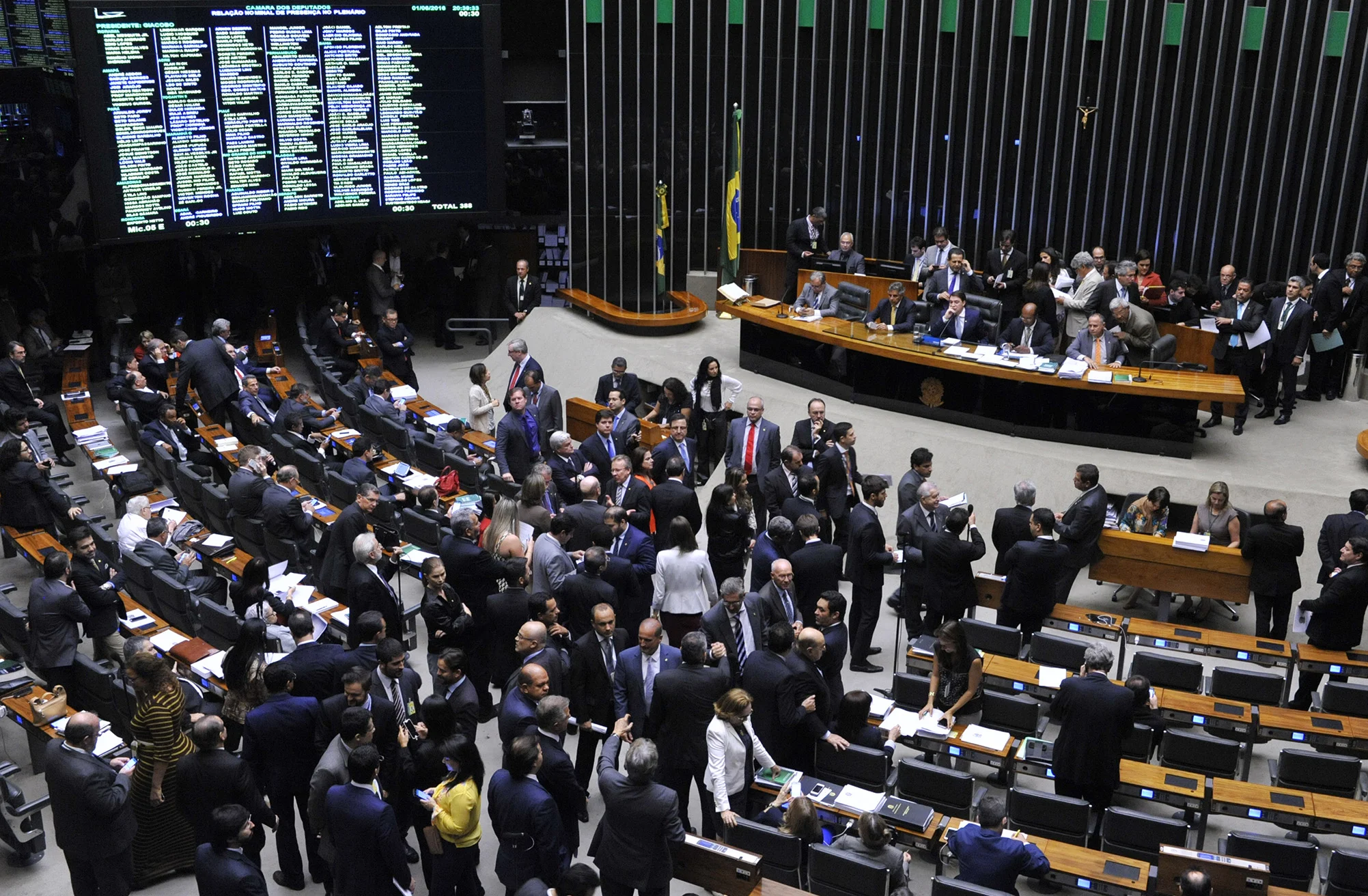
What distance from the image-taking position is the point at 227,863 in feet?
19.0

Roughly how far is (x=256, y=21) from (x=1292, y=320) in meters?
11.5

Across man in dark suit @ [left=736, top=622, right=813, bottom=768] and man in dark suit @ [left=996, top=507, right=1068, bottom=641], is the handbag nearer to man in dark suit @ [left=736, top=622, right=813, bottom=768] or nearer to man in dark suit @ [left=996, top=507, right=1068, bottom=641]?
man in dark suit @ [left=736, top=622, right=813, bottom=768]

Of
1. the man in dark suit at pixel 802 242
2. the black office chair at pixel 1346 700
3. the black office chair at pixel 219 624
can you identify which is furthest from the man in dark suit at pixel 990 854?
the man in dark suit at pixel 802 242

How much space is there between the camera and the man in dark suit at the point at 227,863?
5719 mm

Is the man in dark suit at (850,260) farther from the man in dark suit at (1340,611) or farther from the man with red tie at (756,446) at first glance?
the man in dark suit at (1340,611)

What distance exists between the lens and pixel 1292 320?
12219 millimetres

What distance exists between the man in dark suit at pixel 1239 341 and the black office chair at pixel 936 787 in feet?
21.0

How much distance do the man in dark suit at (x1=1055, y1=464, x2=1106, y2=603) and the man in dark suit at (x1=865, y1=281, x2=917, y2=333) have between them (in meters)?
3.54

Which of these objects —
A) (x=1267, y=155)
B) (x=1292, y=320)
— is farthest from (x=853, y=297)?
(x=1267, y=155)

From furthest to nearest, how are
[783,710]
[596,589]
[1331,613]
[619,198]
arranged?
[619,198]
[1331,613]
[596,589]
[783,710]

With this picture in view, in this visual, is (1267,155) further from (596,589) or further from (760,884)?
(760,884)

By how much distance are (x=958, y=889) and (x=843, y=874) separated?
0.55 meters

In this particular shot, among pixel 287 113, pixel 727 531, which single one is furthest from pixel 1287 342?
pixel 287 113

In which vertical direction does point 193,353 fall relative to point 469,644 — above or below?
above
